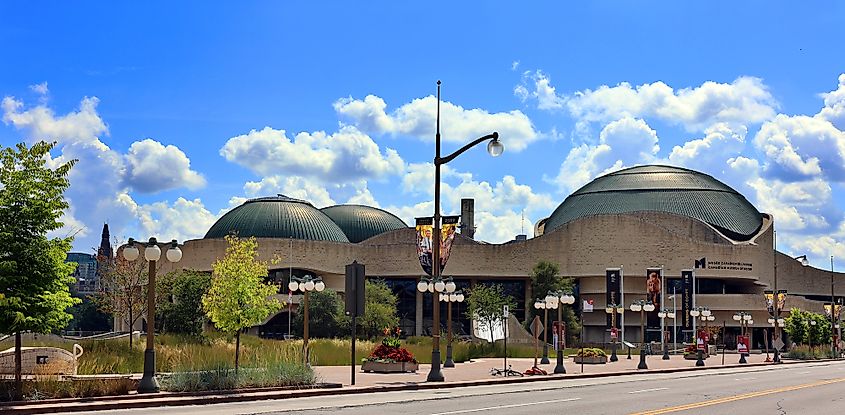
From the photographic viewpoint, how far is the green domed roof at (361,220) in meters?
155

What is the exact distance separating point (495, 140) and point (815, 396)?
499 inches

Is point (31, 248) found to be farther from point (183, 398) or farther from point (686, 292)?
point (686, 292)

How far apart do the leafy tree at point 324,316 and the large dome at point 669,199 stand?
6061 centimetres

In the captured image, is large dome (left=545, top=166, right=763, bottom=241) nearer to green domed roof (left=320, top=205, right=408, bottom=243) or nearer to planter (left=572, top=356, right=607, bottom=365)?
green domed roof (left=320, top=205, right=408, bottom=243)

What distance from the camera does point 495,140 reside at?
30.6 m

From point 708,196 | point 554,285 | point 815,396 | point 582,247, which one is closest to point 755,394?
point 815,396

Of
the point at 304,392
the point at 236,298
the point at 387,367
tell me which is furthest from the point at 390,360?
the point at 304,392

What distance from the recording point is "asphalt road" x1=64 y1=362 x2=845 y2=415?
21.0 m

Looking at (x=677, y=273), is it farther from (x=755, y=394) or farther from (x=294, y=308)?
(x=755, y=394)

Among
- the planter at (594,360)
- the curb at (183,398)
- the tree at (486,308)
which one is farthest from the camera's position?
the tree at (486,308)

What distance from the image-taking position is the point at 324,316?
8994cm

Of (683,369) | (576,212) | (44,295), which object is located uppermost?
(576,212)

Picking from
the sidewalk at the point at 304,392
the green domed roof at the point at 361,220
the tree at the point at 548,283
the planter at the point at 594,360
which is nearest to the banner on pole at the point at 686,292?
the tree at the point at 548,283

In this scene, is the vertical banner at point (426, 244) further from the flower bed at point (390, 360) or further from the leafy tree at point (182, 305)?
the leafy tree at point (182, 305)
